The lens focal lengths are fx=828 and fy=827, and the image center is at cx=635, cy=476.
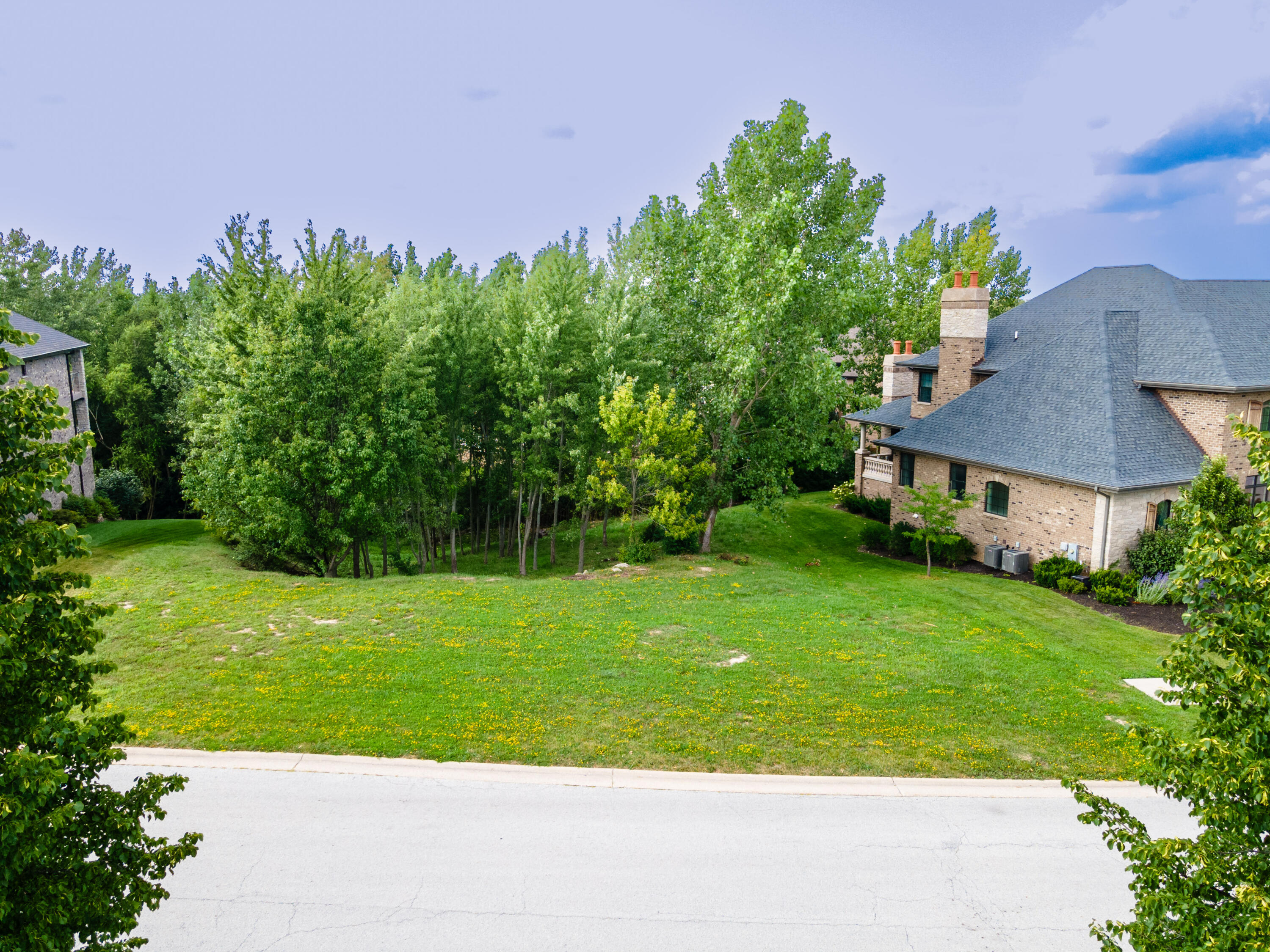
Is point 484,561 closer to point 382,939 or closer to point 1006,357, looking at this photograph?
point 1006,357

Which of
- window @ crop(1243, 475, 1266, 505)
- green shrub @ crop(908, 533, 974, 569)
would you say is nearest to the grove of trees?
green shrub @ crop(908, 533, 974, 569)

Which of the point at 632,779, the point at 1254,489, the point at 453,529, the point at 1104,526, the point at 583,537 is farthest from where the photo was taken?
the point at 583,537

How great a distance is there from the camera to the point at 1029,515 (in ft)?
84.6

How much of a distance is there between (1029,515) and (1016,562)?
1538 millimetres

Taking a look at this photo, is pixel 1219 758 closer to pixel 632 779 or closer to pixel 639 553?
pixel 632 779

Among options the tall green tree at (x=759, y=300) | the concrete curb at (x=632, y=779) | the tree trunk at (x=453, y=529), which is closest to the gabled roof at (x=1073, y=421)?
the tall green tree at (x=759, y=300)

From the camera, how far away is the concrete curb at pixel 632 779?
11.2m

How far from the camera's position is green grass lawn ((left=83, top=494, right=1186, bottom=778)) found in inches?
482

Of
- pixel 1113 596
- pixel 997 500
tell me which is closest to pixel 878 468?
pixel 997 500

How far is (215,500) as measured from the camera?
2373 centimetres

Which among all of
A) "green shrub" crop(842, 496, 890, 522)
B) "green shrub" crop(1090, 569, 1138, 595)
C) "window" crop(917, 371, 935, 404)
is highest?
"window" crop(917, 371, 935, 404)

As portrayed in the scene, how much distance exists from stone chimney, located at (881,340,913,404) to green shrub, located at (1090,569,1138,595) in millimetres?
16477

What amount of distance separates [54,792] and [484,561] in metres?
25.8

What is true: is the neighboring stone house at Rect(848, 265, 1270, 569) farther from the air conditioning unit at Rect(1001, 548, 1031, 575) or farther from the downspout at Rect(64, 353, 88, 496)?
the downspout at Rect(64, 353, 88, 496)
